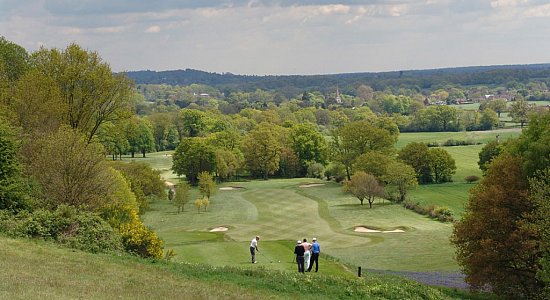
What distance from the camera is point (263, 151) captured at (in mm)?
107188

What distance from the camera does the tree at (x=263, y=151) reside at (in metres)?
107

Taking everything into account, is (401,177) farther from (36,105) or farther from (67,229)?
(67,229)

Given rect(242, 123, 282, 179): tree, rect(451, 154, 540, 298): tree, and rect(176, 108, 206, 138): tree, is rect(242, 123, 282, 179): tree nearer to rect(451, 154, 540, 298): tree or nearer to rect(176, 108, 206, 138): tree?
rect(176, 108, 206, 138): tree

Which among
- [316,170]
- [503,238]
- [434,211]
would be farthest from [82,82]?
[316,170]

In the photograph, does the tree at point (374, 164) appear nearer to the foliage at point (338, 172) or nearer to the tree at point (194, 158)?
the foliage at point (338, 172)

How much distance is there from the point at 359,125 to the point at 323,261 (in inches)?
2717

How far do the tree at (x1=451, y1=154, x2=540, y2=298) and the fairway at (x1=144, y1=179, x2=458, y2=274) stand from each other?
676cm

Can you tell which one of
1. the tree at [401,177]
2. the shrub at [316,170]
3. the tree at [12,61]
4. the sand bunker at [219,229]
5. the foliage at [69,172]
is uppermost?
the tree at [12,61]

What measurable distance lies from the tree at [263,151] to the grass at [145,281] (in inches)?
3109

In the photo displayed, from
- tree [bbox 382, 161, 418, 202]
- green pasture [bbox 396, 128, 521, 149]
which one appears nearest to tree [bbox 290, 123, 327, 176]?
tree [bbox 382, 161, 418, 202]

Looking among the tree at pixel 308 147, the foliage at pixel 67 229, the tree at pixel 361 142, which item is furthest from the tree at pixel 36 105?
the tree at pixel 308 147

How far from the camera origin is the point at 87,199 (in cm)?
3606

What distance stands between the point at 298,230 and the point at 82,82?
24727 mm

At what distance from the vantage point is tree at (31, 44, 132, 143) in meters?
46.2
